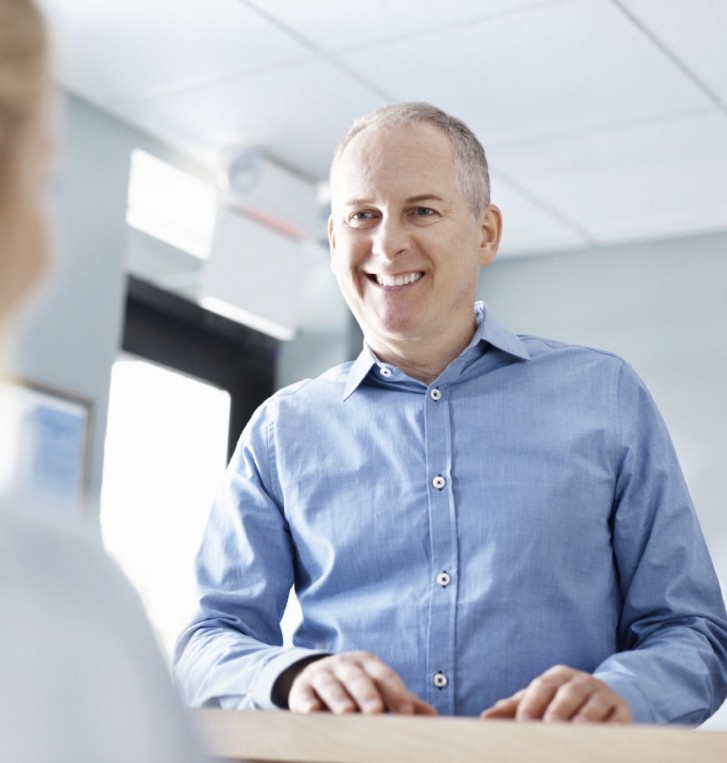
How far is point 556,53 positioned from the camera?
3289 mm

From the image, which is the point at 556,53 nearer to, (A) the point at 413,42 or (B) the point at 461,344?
(A) the point at 413,42

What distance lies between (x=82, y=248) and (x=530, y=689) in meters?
2.85

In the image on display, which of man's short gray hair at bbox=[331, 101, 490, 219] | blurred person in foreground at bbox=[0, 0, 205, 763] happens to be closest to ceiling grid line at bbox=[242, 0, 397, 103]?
man's short gray hair at bbox=[331, 101, 490, 219]

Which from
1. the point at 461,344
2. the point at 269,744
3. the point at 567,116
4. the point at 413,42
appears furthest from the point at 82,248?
the point at 269,744

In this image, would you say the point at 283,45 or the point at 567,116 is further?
the point at 567,116

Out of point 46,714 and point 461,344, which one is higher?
point 461,344

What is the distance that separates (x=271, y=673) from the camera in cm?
125

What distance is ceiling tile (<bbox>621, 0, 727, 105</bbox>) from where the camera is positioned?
3.04 meters

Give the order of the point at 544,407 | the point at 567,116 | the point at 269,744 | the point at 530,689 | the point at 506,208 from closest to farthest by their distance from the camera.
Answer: the point at 269,744, the point at 530,689, the point at 544,407, the point at 567,116, the point at 506,208

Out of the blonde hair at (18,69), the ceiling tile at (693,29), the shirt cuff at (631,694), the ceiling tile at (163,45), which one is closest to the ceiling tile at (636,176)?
the ceiling tile at (693,29)

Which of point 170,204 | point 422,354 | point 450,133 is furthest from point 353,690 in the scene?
point 170,204

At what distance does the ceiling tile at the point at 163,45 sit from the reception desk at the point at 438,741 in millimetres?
2464

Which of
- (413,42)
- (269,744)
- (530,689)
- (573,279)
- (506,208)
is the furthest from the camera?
(573,279)

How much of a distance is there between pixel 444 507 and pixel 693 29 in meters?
2.05
